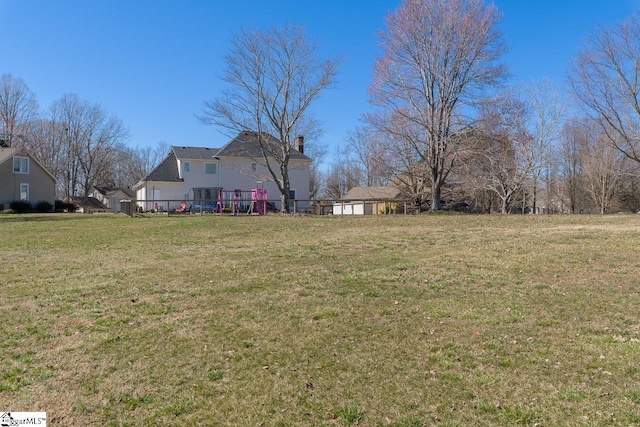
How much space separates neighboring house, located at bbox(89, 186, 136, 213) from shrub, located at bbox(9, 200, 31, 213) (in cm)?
2384

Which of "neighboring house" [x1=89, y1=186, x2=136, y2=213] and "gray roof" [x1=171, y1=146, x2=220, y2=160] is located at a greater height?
"gray roof" [x1=171, y1=146, x2=220, y2=160]

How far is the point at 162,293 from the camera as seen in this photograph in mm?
6125

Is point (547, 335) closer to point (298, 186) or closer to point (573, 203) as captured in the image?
point (298, 186)

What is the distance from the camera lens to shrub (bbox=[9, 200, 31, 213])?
33675mm

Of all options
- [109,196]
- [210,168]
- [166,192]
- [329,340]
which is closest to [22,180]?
[166,192]

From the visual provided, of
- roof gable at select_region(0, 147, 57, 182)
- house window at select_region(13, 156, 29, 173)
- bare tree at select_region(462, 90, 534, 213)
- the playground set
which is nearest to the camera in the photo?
bare tree at select_region(462, 90, 534, 213)

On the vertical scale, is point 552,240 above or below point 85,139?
below

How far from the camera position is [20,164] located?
119 ft

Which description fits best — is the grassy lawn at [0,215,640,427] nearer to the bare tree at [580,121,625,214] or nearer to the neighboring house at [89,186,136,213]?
the bare tree at [580,121,625,214]

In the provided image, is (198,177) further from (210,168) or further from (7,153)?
(7,153)

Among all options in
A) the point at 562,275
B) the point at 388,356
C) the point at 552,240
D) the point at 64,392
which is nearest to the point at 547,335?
the point at 388,356

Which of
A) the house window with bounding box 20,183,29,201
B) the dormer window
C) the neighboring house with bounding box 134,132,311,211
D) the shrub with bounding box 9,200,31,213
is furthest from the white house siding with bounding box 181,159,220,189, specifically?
the house window with bounding box 20,183,29,201

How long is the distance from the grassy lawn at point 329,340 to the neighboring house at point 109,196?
5711 cm

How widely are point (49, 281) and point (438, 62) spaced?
20941 millimetres
